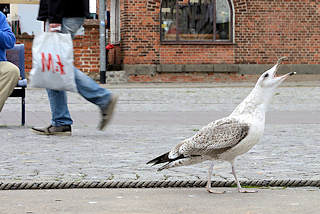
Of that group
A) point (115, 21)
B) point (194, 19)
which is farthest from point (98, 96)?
point (115, 21)

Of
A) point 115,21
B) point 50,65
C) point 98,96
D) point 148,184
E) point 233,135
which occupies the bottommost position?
point 148,184

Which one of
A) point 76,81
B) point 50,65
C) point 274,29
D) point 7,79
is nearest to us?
point 50,65

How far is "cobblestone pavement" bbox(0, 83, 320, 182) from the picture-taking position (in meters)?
5.50

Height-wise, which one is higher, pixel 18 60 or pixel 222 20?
pixel 222 20

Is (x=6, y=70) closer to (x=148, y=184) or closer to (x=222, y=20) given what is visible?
(x=148, y=184)

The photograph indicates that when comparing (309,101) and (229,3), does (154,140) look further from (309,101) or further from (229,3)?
(229,3)

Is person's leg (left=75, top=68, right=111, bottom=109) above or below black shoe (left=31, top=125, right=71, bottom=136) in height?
above

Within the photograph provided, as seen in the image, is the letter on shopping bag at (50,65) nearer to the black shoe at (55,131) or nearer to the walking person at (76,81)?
the walking person at (76,81)

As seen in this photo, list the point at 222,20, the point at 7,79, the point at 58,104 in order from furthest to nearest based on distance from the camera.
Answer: the point at 222,20
the point at 7,79
the point at 58,104

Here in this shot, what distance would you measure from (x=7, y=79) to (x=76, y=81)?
1.10 meters

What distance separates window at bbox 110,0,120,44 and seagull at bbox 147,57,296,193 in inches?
814

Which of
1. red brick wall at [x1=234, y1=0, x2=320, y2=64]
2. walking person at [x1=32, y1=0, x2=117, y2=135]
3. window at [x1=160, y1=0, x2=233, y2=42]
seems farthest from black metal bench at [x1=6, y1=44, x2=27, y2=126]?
red brick wall at [x1=234, y1=0, x2=320, y2=64]

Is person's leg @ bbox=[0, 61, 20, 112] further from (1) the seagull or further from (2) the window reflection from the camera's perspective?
(2) the window reflection

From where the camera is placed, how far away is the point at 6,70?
Result: 8.55 meters
